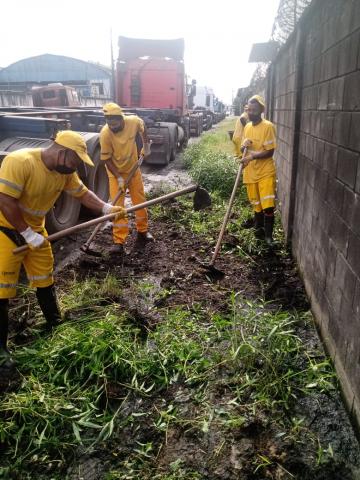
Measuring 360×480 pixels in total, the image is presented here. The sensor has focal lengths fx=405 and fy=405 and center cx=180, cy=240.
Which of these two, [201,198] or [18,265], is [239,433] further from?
[201,198]

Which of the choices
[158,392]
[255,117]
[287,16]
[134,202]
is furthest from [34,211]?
[287,16]

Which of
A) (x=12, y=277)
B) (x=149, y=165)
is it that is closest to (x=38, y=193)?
(x=12, y=277)

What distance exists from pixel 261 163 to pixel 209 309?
224 cm

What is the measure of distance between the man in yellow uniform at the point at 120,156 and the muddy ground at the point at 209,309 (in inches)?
12.2

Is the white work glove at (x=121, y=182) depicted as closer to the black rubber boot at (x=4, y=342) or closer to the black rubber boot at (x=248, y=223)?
the black rubber boot at (x=248, y=223)

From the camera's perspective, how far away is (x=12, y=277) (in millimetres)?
2951

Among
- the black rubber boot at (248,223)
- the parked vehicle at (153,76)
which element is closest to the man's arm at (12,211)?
the black rubber boot at (248,223)

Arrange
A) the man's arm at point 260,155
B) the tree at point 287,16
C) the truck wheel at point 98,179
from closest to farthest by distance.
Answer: the tree at point 287,16 < the man's arm at point 260,155 < the truck wheel at point 98,179

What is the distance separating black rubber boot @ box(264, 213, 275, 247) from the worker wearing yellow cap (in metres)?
2.72

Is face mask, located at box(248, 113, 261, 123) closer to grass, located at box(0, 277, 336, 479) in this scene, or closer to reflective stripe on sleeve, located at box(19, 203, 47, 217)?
grass, located at box(0, 277, 336, 479)

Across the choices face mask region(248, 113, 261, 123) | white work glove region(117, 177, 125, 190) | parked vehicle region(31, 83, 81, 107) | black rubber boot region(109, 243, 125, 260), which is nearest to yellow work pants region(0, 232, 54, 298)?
black rubber boot region(109, 243, 125, 260)

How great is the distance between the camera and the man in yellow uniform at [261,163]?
4.98 m

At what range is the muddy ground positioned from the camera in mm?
2150

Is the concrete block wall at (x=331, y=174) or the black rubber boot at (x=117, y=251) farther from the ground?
the concrete block wall at (x=331, y=174)
